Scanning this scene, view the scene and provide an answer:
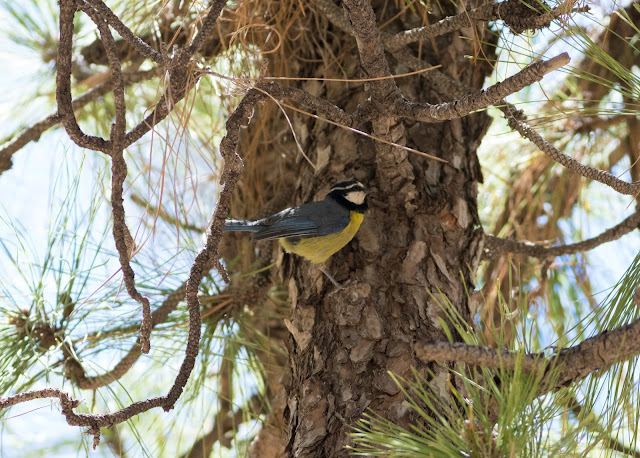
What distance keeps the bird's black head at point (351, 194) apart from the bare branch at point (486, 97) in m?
0.43

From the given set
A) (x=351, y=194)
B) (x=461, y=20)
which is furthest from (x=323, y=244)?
(x=461, y=20)

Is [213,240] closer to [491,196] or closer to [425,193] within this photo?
[425,193]

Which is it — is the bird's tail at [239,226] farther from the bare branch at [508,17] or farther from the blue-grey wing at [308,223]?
the bare branch at [508,17]

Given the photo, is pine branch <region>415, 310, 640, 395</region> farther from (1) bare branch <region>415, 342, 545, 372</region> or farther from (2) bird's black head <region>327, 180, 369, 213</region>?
(2) bird's black head <region>327, 180, 369, 213</region>

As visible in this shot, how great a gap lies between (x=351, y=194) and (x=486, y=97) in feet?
2.69

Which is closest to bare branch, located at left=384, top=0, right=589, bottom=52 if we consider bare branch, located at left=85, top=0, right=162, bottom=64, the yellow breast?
the yellow breast

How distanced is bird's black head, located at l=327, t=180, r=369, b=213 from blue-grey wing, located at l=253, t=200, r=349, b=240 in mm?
31

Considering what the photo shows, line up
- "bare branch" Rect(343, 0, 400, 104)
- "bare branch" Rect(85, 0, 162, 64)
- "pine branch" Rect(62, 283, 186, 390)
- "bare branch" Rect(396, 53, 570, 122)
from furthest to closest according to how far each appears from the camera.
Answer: "pine branch" Rect(62, 283, 186, 390) → "bare branch" Rect(343, 0, 400, 104) → "bare branch" Rect(85, 0, 162, 64) → "bare branch" Rect(396, 53, 570, 122)

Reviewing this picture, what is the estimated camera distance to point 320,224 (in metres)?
2.23

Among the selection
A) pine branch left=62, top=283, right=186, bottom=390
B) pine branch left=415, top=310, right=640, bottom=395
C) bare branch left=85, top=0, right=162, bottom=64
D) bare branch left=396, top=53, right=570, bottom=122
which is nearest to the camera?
pine branch left=415, top=310, right=640, bottom=395

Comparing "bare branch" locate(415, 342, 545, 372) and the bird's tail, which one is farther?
the bird's tail

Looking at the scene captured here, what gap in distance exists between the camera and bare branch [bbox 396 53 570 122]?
1264mm

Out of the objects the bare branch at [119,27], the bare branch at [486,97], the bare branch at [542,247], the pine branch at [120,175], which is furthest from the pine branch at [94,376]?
the bare branch at [542,247]

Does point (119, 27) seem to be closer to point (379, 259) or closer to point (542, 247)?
point (379, 259)
